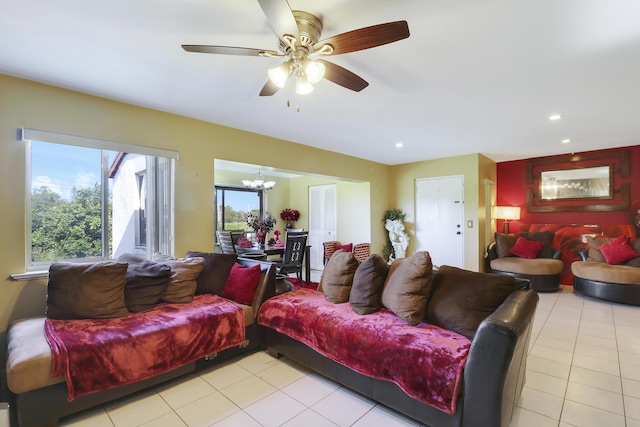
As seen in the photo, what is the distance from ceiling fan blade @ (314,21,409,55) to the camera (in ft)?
4.63

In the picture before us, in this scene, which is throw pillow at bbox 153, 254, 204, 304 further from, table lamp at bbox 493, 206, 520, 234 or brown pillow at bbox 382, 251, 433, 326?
table lamp at bbox 493, 206, 520, 234

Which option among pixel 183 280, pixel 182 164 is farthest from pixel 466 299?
pixel 182 164

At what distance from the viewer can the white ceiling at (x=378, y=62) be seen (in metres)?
1.69

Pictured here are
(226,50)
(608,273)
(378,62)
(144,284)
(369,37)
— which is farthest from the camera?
(608,273)

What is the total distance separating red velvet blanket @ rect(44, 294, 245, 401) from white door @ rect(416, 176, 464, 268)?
180 inches

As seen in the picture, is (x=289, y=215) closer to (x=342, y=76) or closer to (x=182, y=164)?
(x=182, y=164)

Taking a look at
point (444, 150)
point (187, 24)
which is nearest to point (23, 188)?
point (187, 24)

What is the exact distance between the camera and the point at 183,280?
9.09 ft

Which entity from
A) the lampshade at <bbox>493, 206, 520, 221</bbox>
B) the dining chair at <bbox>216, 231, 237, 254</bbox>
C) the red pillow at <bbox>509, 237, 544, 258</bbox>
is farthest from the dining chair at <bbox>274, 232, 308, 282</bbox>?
the lampshade at <bbox>493, 206, 520, 221</bbox>

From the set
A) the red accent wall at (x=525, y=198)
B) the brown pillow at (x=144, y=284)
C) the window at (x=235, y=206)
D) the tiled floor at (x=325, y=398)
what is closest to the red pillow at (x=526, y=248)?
the red accent wall at (x=525, y=198)

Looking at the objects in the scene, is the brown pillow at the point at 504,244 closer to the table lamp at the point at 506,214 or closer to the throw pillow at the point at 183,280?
the table lamp at the point at 506,214

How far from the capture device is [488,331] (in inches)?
59.7

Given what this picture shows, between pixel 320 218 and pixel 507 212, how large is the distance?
3.99 meters

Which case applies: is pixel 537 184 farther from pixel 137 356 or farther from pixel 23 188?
pixel 23 188
